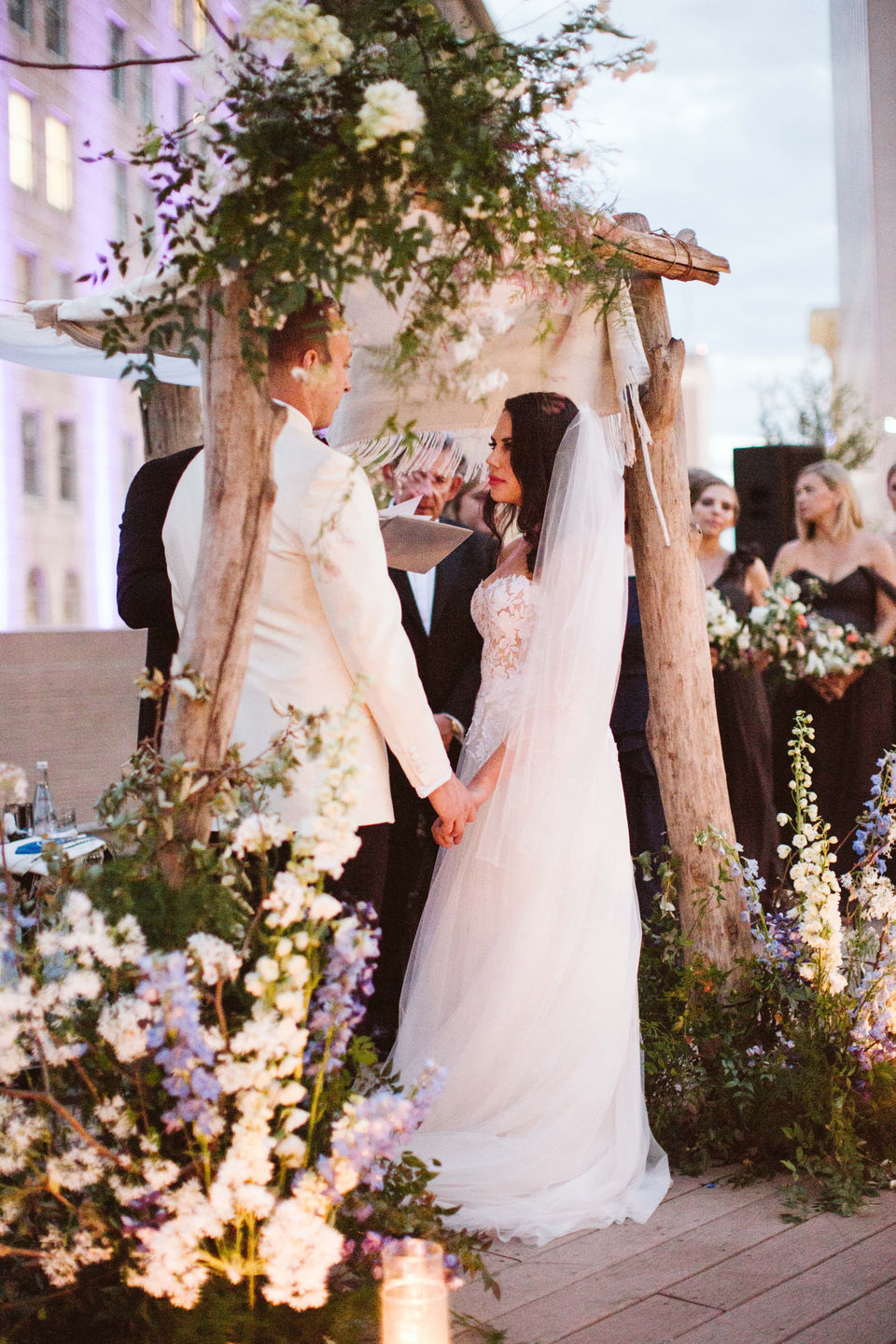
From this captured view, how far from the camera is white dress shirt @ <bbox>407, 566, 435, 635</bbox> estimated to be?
4.00 m

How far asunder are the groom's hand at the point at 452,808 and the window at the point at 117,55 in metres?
3.97

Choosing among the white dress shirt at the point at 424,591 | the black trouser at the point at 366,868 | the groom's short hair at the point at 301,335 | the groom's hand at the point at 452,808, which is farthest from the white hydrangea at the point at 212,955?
the white dress shirt at the point at 424,591

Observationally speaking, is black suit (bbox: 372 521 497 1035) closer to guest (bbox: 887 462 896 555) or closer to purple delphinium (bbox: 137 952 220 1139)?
purple delphinium (bbox: 137 952 220 1139)

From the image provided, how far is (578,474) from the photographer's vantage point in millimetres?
2938

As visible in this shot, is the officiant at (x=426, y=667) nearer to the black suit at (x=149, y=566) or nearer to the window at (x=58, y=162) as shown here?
the black suit at (x=149, y=566)

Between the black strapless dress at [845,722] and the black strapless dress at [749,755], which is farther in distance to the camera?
the black strapless dress at [845,722]

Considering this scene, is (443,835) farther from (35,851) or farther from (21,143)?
(21,143)

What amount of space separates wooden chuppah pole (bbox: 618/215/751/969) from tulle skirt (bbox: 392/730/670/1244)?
1.15 ft

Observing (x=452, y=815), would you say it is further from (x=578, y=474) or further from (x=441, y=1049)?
(x=578, y=474)

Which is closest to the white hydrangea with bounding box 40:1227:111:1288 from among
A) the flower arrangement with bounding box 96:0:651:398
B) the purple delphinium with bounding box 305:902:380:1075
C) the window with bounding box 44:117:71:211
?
the purple delphinium with bounding box 305:902:380:1075

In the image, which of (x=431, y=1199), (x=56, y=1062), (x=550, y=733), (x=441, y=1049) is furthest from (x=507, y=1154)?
(x=56, y=1062)

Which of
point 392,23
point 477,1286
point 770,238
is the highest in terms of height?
point 770,238

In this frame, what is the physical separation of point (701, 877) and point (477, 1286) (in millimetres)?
1297

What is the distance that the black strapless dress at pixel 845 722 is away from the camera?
590 cm
